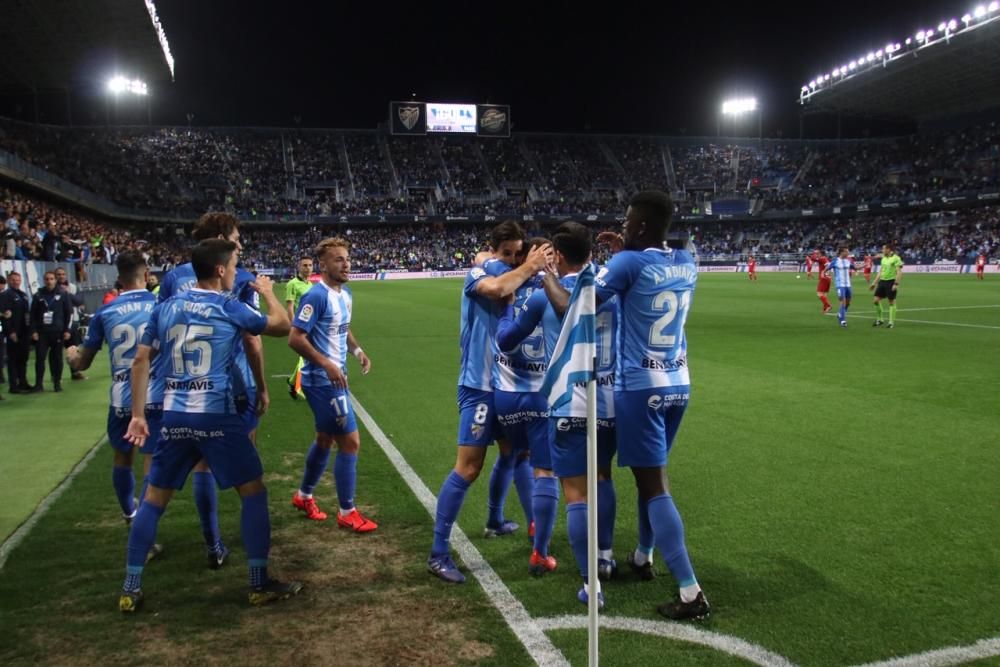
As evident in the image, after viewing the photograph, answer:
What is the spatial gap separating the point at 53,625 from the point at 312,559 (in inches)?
60.4

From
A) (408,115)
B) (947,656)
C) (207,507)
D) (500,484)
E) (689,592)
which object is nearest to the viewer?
(947,656)

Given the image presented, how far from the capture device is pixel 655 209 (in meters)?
3.96

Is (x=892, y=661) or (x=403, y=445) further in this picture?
(x=403, y=445)

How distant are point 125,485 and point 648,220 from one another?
176 inches

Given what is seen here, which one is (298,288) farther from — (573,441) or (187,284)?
(573,441)

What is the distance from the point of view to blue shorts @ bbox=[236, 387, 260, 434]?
444 cm

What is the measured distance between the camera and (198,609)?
4.25 m

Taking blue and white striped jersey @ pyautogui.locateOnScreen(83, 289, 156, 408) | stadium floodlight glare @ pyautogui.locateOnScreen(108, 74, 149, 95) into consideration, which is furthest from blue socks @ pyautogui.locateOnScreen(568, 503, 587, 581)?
stadium floodlight glare @ pyautogui.locateOnScreen(108, 74, 149, 95)

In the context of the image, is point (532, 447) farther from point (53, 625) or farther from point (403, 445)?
point (403, 445)

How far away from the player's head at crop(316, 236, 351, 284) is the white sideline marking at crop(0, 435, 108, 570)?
2952 millimetres

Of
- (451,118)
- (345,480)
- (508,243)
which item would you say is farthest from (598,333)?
(451,118)

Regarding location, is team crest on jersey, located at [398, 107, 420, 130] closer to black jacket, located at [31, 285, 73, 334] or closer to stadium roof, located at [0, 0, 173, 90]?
stadium roof, located at [0, 0, 173, 90]

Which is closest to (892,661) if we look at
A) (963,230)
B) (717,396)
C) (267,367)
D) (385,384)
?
(717,396)

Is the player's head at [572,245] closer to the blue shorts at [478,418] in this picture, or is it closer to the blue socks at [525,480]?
the blue shorts at [478,418]
